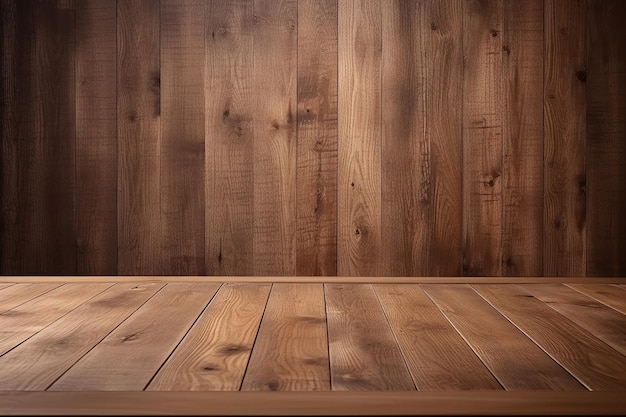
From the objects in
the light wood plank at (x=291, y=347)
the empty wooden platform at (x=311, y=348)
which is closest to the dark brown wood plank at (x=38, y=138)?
the empty wooden platform at (x=311, y=348)

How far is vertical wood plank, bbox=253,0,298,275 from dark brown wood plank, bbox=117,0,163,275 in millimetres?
366

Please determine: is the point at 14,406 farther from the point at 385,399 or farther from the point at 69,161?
the point at 69,161

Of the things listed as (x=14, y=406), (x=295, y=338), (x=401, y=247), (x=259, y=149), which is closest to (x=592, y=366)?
(x=295, y=338)

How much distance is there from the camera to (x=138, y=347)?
1.32m

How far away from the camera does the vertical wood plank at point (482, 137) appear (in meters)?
2.39

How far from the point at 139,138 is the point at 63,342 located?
1189 mm

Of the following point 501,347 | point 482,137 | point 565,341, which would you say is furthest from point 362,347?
point 482,137

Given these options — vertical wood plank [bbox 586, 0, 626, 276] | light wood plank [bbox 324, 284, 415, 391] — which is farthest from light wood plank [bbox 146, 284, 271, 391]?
vertical wood plank [bbox 586, 0, 626, 276]

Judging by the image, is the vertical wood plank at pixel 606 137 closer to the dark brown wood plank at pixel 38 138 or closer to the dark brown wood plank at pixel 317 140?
the dark brown wood plank at pixel 317 140

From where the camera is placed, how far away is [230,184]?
7.91ft

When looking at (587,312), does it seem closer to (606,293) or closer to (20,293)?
(606,293)

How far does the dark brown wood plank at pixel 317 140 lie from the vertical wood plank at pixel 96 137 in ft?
2.25

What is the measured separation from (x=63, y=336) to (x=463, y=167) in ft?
5.06

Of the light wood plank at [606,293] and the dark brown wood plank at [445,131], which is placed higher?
the dark brown wood plank at [445,131]
